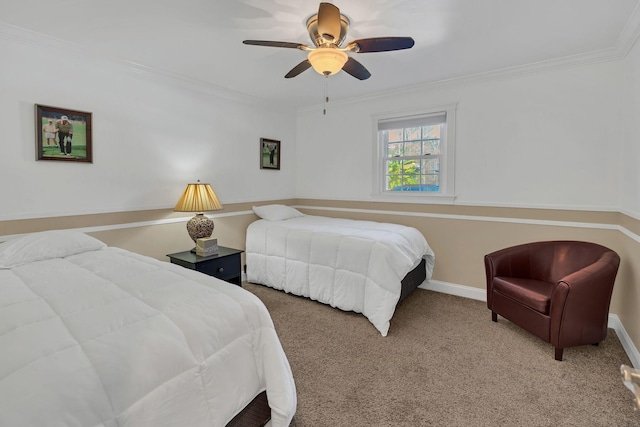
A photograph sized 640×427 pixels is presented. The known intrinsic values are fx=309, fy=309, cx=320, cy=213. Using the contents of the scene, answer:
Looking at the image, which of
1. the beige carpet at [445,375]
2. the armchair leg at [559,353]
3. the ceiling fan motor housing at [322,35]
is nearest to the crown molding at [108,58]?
the ceiling fan motor housing at [322,35]

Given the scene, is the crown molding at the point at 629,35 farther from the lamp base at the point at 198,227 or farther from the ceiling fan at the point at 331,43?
the lamp base at the point at 198,227

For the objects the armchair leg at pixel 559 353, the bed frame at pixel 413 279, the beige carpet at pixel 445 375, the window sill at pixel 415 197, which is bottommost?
the beige carpet at pixel 445 375

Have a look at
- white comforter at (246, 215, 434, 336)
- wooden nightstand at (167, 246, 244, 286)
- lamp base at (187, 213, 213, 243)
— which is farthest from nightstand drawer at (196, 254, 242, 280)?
white comforter at (246, 215, 434, 336)

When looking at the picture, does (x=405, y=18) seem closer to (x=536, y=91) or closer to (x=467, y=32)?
(x=467, y=32)

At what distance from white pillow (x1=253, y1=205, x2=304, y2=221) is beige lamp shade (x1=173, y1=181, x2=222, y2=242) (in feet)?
3.19

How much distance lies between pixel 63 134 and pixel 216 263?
5.44 ft

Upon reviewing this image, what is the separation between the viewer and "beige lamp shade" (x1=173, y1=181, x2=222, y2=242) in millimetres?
3027

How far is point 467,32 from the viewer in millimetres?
2359

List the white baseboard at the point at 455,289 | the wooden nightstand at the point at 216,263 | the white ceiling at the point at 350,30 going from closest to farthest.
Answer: the white ceiling at the point at 350,30, the wooden nightstand at the point at 216,263, the white baseboard at the point at 455,289

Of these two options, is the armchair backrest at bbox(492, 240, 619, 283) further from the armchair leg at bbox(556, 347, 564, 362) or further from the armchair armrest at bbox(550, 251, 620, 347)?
the armchair leg at bbox(556, 347, 564, 362)

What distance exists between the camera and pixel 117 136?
113 inches

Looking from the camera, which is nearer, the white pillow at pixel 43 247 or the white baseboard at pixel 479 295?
the white pillow at pixel 43 247

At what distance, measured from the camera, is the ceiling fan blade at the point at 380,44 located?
74.6 inches

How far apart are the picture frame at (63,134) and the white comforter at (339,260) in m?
1.86
